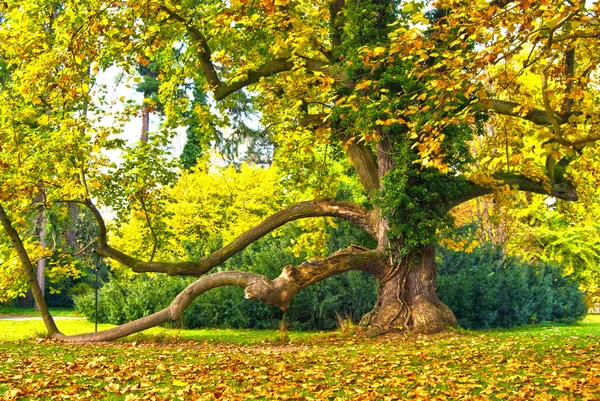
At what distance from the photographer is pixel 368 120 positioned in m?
12.9

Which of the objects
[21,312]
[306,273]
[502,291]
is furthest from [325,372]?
[21,312]

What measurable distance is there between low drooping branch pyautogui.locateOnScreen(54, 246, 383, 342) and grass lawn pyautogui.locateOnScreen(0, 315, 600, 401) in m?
1.78

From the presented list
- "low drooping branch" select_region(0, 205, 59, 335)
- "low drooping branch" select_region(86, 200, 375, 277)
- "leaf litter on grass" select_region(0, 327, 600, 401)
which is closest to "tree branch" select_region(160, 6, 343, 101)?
"low drooping branch" select_region(86, 200, 375, 277)

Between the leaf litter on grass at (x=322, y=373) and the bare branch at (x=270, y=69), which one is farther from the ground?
Answer: the bare branch at (x=270, y=69)

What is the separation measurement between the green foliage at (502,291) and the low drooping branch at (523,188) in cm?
438

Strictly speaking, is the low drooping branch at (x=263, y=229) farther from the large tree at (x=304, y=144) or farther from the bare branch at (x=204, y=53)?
the bare branch at (x=204, y=53)

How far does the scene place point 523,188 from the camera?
14.6 meters

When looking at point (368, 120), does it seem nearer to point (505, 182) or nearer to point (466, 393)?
point (505, 182)

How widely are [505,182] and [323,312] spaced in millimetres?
6191

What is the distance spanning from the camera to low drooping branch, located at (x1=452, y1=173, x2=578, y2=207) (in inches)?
563

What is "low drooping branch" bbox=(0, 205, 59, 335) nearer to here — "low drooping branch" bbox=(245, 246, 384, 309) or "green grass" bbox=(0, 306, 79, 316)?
"low drooping branch" bbox=(245, 246, 384, 309)

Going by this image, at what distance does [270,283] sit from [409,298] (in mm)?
3142

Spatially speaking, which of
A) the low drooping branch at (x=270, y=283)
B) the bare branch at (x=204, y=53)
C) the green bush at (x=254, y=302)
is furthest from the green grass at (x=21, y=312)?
the bare branch at (x=204, y=53)

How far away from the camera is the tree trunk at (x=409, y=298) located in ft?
45.5
